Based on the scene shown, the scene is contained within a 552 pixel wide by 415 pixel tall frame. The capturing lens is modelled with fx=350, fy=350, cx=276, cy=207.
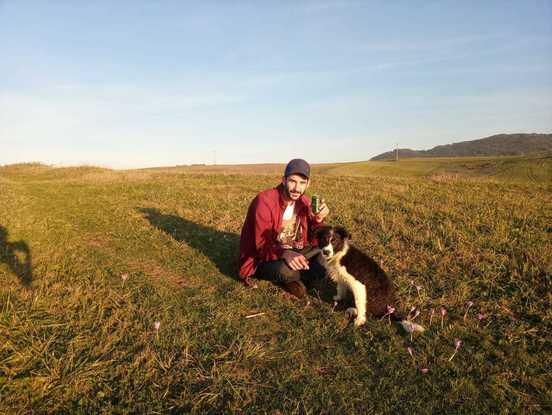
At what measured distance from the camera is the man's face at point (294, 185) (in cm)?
609

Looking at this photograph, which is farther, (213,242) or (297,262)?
(213,242)

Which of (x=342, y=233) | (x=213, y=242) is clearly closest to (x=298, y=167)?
(x=342, y=233)

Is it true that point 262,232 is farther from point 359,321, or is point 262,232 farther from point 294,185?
point 359,321

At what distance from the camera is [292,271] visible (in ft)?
19.2

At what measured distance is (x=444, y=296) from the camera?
564 centimetres

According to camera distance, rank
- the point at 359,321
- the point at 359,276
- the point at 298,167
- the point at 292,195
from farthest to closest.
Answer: the point at 292,195
the point at 298,167
the point at 359,276
the point at 359,321

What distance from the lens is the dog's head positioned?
4.98 meters

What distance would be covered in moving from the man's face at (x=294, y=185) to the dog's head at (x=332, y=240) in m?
1.17

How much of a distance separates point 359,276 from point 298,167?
2.06 meters

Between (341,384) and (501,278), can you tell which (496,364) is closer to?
(341,384)

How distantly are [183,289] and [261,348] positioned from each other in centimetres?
225

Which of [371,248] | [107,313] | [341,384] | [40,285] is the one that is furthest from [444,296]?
[40,285]

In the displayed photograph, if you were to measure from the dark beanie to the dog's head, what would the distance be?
1163mm

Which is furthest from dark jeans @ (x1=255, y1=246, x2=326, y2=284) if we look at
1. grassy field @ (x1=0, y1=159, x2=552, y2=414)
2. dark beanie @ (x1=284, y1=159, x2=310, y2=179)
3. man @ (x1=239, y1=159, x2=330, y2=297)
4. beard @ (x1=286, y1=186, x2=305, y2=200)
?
dark beanie @ (x1=284, y1=159, x2=310, y2=179)
